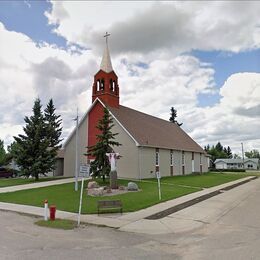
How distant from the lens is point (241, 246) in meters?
9.44

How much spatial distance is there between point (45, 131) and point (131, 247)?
28.0 meters

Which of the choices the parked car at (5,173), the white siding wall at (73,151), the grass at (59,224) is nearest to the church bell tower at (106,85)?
the white siding wall at (73,151)

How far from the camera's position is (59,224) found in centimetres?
1296

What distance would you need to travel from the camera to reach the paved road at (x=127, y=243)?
28.0 feet

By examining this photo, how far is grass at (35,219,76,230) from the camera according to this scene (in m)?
12.6

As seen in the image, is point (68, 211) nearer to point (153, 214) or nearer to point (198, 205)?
point (153, 214)

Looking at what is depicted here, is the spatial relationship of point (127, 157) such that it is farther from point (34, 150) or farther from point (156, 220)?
point (156, 220)

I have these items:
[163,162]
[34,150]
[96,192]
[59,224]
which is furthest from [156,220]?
[163,162]

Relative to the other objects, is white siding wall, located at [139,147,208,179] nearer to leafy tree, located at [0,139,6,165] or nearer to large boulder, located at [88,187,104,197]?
large boulder, located at [88,187,104,197]

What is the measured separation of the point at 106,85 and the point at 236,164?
94.4m

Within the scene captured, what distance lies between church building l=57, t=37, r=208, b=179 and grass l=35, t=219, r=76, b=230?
20.5m

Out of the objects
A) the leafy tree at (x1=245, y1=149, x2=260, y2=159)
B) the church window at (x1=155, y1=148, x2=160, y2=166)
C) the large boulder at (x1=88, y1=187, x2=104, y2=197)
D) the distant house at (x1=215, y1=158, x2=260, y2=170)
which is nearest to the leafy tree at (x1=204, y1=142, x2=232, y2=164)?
the distant house at (x1=215, y1=158, x2=260, y2=170)

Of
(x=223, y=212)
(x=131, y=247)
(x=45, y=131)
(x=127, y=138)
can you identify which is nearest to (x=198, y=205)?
(x=223, y=212)

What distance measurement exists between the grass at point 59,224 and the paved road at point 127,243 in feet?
1.29
